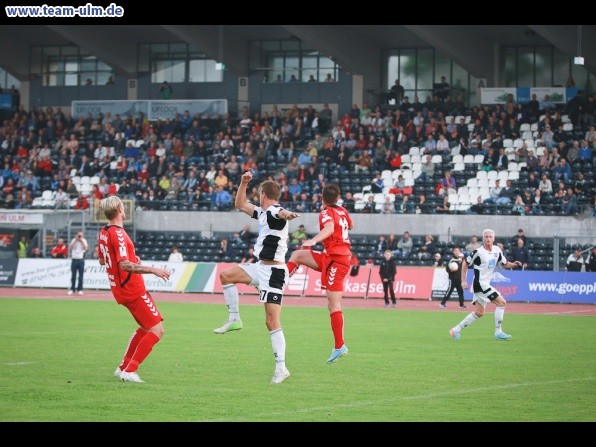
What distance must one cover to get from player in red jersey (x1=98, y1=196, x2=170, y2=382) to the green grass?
1.36ft

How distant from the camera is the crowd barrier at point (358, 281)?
3306 cm

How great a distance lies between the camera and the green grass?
10742 millimetres

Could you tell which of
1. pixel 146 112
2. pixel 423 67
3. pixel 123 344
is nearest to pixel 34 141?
pixel 146 112

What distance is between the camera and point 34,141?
5125 cm

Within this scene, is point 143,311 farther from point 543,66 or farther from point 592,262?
point 543,66

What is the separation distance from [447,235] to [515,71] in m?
12.5

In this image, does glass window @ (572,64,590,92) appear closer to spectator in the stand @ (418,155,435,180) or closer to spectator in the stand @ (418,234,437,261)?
spectator in the stand @ (418,155,435,180)

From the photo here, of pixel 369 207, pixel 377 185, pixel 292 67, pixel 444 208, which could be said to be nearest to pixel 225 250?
pixel 369 207

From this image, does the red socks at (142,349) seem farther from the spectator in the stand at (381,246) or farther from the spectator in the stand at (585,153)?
the spectator in the stand at (585,153)

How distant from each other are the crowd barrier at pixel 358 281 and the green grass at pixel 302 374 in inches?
366

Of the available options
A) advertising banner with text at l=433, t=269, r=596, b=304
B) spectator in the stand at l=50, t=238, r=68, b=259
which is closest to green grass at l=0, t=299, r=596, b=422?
advertising banner with text at l=433, t=269, r=596, b=304

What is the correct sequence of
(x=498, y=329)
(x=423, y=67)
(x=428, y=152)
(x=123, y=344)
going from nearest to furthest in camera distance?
1. (x=123, y=344)
2. (x=498, y=329)
3. (x=428, y=152)
4. (x=423, y=67)

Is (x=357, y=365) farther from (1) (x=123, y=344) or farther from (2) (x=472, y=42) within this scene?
(2) (x=472, y=42)

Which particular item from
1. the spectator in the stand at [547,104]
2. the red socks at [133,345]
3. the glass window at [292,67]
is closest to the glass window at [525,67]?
the spectator in the stand at [547,104]
